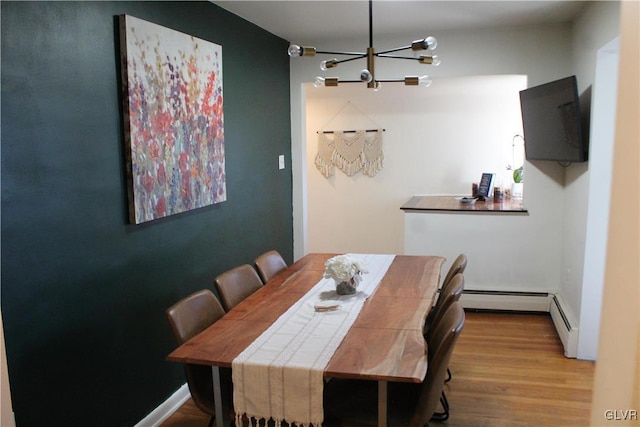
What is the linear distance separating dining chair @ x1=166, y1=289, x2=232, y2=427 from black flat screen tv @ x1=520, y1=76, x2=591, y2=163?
254 centimetres

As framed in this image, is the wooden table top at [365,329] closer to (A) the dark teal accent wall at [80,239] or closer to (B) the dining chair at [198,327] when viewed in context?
(B) the dining chair at [198,327]

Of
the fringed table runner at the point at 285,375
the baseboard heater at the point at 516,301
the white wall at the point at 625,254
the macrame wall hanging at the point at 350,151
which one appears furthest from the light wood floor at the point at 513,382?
the macrame wall hanging at the point at 350,151

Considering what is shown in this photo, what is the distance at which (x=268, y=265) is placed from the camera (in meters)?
3.10

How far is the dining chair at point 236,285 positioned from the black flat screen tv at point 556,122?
7.43ft

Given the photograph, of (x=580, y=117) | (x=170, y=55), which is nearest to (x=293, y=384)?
(x=170, y=55)

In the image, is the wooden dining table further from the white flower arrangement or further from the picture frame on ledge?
the picture frame on ledge

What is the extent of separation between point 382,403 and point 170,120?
1846 mm

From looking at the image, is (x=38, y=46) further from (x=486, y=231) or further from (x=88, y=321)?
(x=486, y=231)

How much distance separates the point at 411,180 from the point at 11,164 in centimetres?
463

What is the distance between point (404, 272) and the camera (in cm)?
295

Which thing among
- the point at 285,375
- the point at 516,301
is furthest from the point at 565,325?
the point at 285,375

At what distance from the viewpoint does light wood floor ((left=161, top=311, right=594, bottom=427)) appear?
8.98 ft

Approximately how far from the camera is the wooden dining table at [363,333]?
1.72 metres

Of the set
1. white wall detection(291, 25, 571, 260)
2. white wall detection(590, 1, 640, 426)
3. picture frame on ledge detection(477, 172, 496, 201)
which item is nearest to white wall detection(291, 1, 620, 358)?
white wall detection(291, 25, 571, 260)
